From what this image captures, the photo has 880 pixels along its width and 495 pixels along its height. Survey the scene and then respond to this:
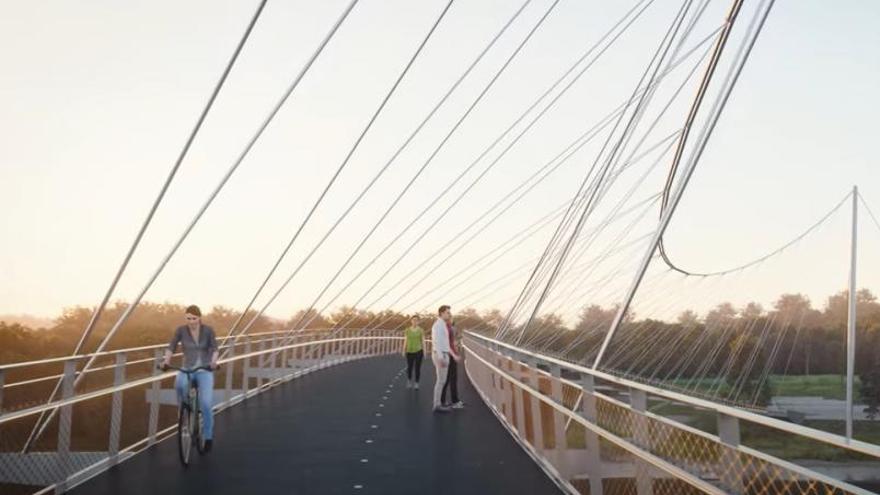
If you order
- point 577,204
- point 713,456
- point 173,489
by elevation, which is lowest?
point 173,489

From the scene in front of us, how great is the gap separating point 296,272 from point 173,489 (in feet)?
50.7

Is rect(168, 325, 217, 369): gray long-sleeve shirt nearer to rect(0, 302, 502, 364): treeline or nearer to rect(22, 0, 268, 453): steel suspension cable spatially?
rect(22, 0, 268, 453): steel suspension cable

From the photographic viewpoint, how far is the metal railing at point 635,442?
4.09 metres

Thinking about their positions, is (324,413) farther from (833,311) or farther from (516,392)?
(833,311)

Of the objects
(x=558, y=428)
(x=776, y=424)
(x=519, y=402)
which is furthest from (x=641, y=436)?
(x=519, y=402)

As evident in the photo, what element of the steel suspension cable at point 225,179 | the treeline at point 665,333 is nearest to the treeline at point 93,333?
the treeline at point 665,333

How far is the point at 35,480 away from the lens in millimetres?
8578

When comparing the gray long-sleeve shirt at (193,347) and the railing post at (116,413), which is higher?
the gray long-sleeve shirt at (193,347)

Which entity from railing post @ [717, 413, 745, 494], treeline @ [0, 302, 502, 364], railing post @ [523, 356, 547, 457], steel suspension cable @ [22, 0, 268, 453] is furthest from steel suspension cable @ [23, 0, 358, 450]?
treeline @ [0, 302, 502, 364]

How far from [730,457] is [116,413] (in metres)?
7.06

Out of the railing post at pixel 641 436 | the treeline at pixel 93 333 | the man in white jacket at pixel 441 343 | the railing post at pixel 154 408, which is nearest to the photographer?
the railing post at pixel 641 436

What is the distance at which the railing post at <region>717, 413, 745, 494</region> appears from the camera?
14.1 ft

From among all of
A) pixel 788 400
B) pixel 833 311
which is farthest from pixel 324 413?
pixel 833 311

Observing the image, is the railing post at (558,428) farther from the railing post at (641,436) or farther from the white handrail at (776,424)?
the railing post at (641,436)
